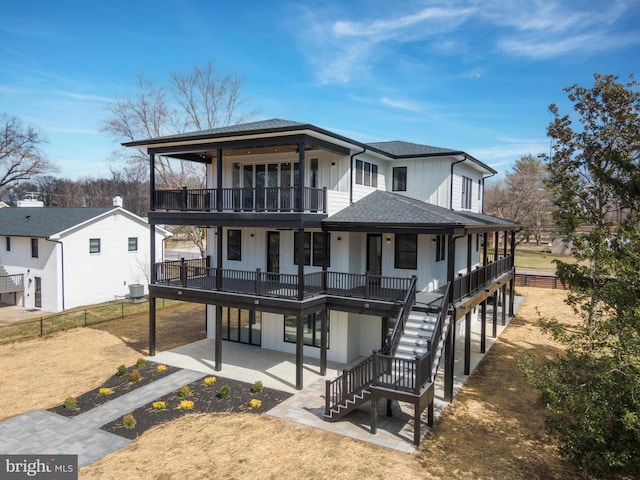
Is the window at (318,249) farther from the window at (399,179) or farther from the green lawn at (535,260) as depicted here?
the green lawn at (535,260)

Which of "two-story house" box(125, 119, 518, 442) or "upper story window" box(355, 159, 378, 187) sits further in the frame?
"upper story window" box(355, 159, 378, 187)

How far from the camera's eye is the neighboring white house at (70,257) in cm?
2761

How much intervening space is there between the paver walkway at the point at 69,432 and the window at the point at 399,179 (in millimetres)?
13768

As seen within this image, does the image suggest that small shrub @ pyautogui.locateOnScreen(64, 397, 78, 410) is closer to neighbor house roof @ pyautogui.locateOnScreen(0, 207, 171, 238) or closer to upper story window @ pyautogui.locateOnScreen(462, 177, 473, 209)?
neighbor house roof @ pyautogui.locateOnScreen(0, 207, 171, 238)

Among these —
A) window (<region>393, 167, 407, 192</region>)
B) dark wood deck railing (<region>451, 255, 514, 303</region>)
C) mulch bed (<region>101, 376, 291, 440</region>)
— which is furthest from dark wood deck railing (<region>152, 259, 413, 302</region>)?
window (<region>393, 167, 407, 192</region>)

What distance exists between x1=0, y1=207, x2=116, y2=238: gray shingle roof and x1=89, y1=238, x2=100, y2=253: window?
1540mm

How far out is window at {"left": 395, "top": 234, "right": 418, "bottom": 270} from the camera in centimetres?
1619

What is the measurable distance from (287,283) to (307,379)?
3688mm

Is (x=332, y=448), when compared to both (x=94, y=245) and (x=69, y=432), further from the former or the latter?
(x=94, y=245)

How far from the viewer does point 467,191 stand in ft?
73.7

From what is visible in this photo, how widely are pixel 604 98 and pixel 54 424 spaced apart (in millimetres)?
23995

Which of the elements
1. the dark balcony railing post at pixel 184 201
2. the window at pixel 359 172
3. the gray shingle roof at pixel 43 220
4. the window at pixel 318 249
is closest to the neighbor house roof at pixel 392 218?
the window at pixel 359 172

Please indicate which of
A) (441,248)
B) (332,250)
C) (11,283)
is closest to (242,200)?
(332,250)

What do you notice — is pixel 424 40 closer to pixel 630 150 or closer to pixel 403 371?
pixel 630 150
